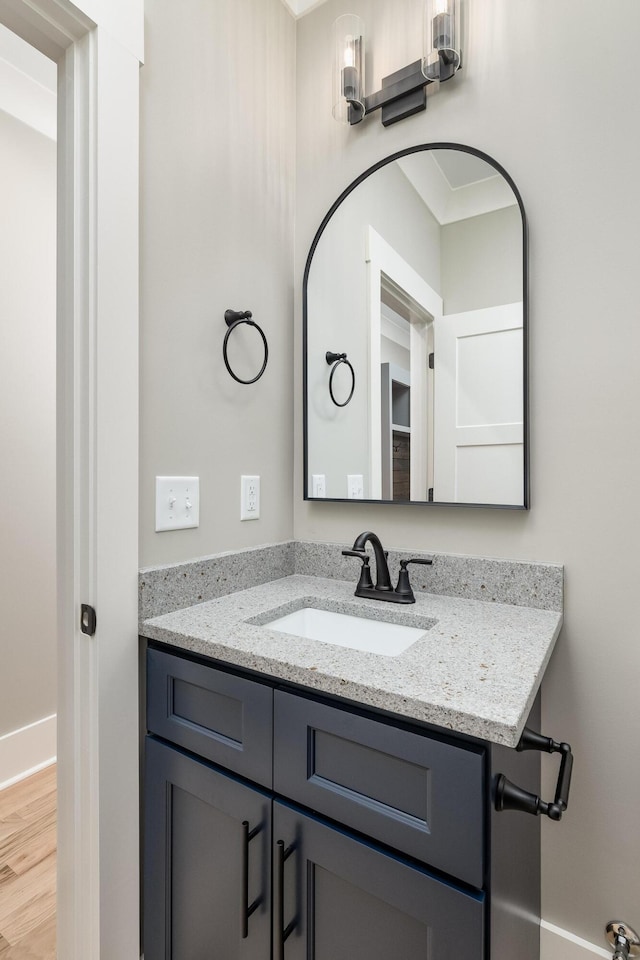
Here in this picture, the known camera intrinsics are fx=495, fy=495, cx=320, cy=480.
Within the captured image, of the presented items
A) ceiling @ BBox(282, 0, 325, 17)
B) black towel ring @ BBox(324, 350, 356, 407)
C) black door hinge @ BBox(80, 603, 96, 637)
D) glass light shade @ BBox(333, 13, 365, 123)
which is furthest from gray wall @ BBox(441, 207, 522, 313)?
black door hinge @ BBox(80, 603, 96, 637)

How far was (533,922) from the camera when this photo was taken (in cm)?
109

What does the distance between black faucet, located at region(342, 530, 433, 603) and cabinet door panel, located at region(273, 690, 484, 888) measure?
440 millimetres

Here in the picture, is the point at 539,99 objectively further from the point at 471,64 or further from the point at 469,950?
the point at 469,950

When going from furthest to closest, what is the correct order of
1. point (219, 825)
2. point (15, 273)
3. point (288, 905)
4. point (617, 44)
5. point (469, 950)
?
point (15, 273) < point (617, 44) < point (219, 825) < point (288, 905) < point (469, 950)

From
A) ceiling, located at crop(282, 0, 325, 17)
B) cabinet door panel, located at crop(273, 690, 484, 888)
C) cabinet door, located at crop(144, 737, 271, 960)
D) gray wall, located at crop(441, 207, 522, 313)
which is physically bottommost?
cabinet door, located at crop(144, 737, 271, 960)

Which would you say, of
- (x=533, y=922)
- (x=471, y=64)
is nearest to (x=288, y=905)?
(x=533, y=922)

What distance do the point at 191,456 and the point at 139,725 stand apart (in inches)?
24.2

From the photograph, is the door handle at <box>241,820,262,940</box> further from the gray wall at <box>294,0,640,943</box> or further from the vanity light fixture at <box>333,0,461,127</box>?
the vanity light fixture at <box>333,0,461,127</box>

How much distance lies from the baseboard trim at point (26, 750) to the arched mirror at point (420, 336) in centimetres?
159

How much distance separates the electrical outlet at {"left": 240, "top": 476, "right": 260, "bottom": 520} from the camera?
136 centimetres

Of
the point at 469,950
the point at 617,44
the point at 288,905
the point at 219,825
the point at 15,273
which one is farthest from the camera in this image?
the point at 15,273

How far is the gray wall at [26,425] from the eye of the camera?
194cm

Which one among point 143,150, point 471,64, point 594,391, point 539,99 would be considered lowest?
point 594,391

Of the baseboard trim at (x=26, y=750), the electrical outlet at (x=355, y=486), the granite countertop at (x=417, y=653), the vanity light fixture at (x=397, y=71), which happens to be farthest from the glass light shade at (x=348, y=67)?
the baseboard trim at (x=26, y=750)
